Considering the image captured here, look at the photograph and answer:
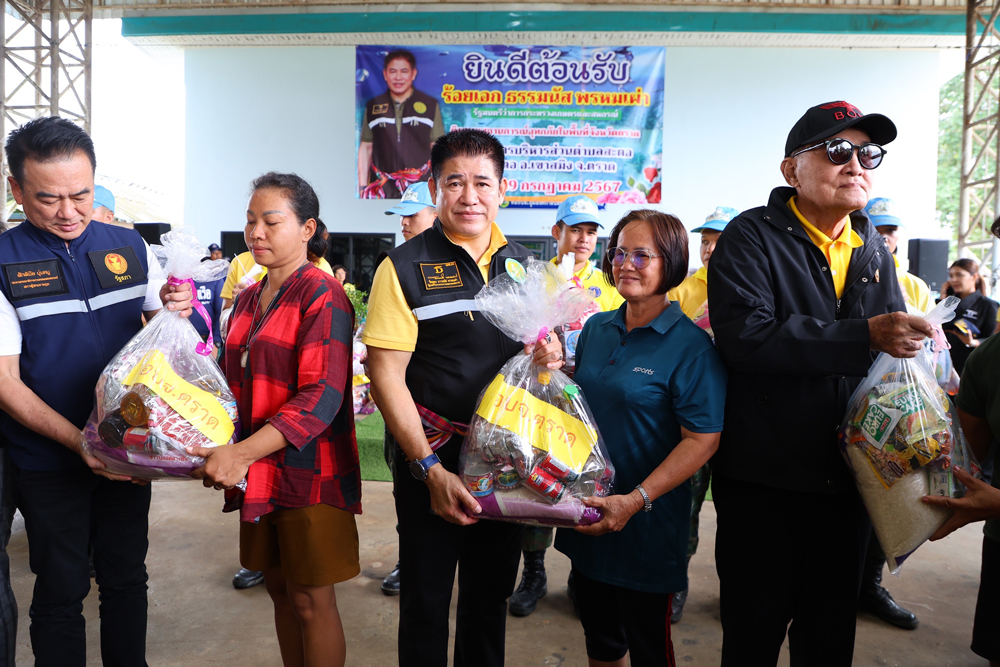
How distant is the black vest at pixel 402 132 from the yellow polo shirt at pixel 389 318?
20.6 ft

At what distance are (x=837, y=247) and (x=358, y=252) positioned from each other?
743 centimetres

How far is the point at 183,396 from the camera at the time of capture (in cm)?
143

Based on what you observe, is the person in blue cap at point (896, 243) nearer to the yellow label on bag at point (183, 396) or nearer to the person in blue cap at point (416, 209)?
the person in blue cap at point (416, 209)

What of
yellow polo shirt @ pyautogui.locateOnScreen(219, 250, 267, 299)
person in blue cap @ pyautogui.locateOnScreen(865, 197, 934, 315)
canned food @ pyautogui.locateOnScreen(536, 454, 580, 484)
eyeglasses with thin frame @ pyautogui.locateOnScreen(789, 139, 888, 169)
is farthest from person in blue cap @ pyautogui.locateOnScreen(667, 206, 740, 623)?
yellow polo shirt @ pyautogui.locateOnScreen(219, 250, 267, 299)

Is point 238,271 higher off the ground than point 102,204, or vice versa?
point 102,204

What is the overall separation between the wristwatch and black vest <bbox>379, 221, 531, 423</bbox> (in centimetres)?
12

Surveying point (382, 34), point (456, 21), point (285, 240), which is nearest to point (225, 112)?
point (382, 34)

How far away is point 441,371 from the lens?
153cm

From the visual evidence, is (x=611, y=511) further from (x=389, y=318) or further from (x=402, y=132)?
(x=402, y=132)

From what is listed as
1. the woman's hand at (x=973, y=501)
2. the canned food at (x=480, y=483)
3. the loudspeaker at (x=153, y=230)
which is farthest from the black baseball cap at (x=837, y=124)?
the loudspeaker at (x=153, y=230)

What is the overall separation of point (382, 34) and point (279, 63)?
1.50m

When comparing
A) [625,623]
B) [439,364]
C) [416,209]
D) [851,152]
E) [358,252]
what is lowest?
[625,623]

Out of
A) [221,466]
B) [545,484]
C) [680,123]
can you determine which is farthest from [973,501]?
[680,123]

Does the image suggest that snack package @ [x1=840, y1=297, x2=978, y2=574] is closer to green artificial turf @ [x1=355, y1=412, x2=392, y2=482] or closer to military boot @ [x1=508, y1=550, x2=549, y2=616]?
military boot @ [x1=508, y1=550, x2=549, y2=616]
